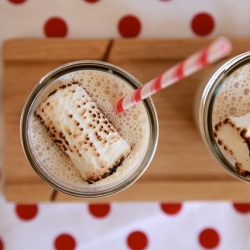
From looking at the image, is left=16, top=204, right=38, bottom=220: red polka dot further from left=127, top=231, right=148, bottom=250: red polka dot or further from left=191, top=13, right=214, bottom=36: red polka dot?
left=191, top=13, right=214, bottom=36: red polka dot

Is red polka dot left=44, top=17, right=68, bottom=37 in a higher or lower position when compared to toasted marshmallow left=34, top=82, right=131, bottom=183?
higher

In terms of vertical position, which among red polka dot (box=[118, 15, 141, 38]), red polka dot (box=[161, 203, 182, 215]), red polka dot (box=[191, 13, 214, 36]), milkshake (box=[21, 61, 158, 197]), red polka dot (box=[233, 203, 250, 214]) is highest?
red polka dot (box=[191, 13, 214, 36])

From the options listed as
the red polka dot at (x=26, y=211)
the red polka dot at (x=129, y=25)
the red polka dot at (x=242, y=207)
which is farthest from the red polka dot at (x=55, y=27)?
the red polka dot at (x=242, y=207)

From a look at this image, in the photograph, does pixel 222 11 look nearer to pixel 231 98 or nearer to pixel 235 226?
pixel 231 98

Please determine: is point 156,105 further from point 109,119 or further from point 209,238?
point 209,238

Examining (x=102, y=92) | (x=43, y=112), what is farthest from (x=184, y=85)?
(x=43, y=112)

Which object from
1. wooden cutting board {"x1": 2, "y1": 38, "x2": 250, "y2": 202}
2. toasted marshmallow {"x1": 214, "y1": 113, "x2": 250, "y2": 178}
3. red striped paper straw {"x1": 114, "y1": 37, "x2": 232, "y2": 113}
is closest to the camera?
red striped paper straw {"x1": 114, "y1": 37, "x2": 232, "y2": 113}

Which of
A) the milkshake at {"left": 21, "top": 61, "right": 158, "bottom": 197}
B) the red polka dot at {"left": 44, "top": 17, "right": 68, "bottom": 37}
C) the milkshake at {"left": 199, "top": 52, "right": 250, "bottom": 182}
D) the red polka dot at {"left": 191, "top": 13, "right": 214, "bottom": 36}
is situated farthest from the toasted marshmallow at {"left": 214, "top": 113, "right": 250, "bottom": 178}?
the red polka dot at {"left": 44, "top": 17, "right": 68, "bottom": 37}
